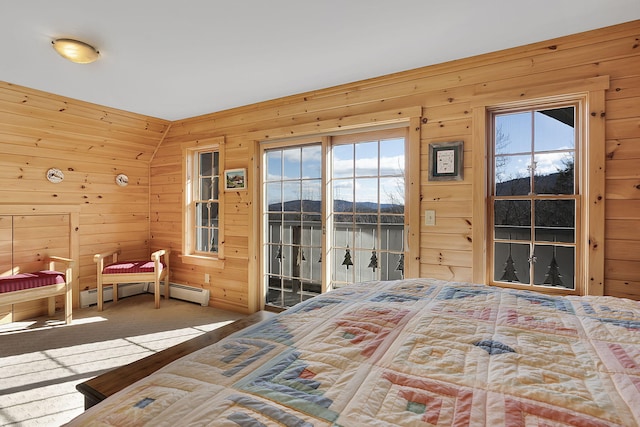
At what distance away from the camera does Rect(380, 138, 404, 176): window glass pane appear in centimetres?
298

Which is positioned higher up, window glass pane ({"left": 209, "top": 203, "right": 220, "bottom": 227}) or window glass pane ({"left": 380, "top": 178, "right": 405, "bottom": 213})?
window glass pane ({"left": 380, "top": 178, "right": 405, "bottom": 213})

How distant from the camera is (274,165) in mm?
3764

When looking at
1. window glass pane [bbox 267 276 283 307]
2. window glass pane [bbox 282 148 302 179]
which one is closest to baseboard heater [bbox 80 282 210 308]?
window glass pane [bbox 267 276 283 307]

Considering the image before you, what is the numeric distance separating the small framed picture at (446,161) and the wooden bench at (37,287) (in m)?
3.84

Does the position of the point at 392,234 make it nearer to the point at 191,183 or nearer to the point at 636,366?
the point at 636,366

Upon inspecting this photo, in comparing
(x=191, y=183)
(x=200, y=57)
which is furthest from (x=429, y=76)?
(x=191, y=183)

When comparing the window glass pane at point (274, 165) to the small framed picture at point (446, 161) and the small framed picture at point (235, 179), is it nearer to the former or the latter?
the small framed picture at point (235, 179)

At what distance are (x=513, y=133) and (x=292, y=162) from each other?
2.14 m

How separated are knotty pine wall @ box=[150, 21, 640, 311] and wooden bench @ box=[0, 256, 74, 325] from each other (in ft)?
4.59

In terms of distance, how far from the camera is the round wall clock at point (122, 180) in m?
4.43

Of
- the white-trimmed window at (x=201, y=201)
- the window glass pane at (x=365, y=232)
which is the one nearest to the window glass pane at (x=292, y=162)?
the window glass pane at (x=365, y=232)

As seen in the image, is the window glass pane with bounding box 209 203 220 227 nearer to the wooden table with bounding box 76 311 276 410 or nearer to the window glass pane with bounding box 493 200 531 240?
the wooden table with bounding box 76 311 276 410

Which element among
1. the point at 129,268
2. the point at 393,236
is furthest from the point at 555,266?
the point at 129,268

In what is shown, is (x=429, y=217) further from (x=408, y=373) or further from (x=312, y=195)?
(x=408, y=373)
